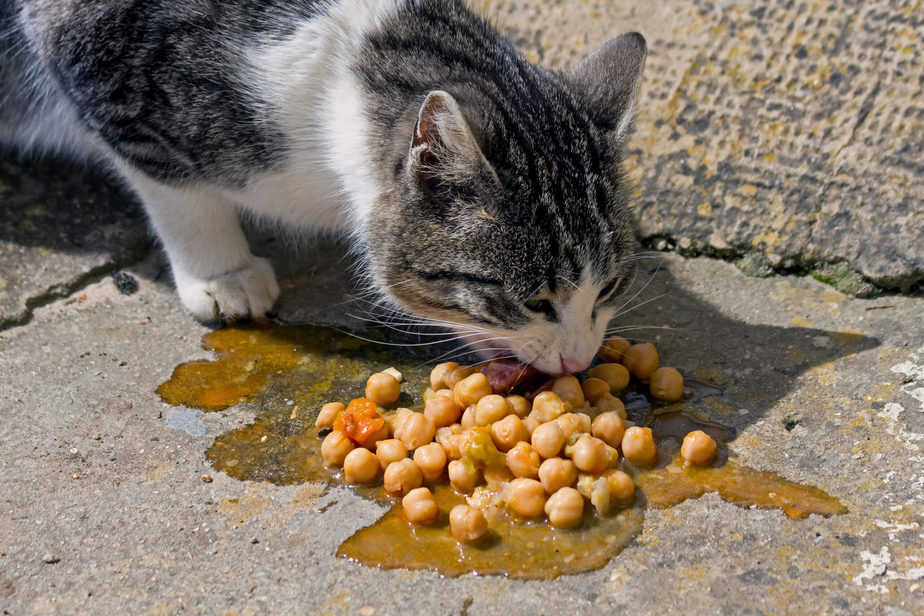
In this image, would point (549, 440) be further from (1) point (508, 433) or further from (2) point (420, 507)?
(2) point (420, 507)

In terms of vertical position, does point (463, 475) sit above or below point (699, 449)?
below

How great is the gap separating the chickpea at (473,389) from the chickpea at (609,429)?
286 millimetres

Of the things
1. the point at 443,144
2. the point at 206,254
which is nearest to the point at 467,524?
the point at 443,144

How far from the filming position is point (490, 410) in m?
2.16

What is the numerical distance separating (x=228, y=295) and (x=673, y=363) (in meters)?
1.33

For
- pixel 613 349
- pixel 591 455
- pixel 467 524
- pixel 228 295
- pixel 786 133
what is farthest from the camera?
pixel 786 133

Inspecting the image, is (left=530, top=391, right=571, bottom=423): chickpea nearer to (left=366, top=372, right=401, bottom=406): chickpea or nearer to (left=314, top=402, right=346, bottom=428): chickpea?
(left=366, top=372, right=401, bottom=406): chickpea

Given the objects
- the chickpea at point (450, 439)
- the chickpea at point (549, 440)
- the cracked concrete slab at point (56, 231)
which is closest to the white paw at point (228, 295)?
the cracked concrete slab at point (56, 231)

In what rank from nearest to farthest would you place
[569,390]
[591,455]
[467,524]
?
[467,524]
[591,455]
[569,390]

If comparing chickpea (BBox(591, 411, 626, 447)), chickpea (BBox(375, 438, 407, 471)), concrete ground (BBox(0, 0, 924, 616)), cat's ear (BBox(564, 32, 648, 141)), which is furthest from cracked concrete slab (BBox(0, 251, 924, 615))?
cat's ear (BBox(564, 32, 648, 141))

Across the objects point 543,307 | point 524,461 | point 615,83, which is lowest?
point 524,461

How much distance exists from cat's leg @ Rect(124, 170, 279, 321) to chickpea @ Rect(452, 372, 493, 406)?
32.7 inches

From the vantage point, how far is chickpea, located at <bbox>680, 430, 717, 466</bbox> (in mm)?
2064

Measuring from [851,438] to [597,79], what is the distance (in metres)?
1.08
